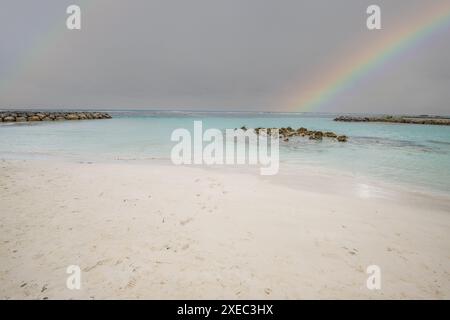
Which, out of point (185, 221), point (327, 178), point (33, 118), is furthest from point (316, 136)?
point (33, 118)

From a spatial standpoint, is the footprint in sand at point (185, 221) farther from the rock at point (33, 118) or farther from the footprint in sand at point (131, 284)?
the rock at point (33, 118)

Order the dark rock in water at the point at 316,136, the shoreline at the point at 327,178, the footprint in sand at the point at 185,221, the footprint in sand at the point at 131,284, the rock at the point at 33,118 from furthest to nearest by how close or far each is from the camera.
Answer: the rock at the point at 33,118, the dark rock in water at the point at 316,136, the shoreline at the point at 327,178, the footprint in sand at the point at 185,221, the footprint in sand at the point at 131,284

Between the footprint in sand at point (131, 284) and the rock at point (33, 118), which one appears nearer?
the footprint in sand at point (131, 284)

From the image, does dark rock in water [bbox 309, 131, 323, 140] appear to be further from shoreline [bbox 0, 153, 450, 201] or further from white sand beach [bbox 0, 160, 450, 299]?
white sand beach [bbox 0, 160, 450, 299]

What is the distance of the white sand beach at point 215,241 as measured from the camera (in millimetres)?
3541

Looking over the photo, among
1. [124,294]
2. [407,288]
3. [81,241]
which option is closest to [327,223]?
[407,288]

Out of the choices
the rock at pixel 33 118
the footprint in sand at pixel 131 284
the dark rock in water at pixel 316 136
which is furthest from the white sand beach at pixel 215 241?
the rock at pixel 33 118

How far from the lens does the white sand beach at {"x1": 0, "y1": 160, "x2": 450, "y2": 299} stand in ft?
11.6

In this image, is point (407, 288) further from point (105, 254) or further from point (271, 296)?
point (105, 254)

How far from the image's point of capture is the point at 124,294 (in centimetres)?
335

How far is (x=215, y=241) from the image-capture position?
4.71 meters

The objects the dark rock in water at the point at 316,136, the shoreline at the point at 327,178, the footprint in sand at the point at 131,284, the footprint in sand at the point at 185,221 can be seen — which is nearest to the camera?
the footprint in sand at the point at 131,284

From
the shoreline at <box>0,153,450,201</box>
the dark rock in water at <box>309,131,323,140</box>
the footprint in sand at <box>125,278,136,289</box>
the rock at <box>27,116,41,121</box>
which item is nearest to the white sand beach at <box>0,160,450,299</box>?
the footprint in sand at <box>125,278,136,289</box>
